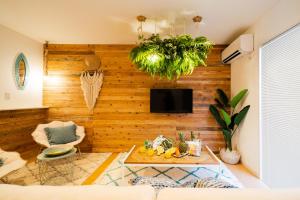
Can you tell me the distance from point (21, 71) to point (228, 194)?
14.3 feet

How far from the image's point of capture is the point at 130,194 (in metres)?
0.96

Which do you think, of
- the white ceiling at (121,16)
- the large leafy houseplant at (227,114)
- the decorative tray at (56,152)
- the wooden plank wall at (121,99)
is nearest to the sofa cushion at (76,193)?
the decorative tray at (56,152)

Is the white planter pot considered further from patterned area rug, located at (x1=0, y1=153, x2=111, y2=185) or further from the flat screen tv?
patterned area rug, located at (x1=0, y1=153, x2=111, y2=185)

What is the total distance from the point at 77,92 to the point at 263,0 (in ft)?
13.1

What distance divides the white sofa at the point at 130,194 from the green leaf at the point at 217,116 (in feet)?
9.72

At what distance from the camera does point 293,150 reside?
2.25m

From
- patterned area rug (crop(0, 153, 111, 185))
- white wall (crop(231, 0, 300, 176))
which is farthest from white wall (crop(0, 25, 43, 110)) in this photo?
white wall (crop(231, 0, 300, 176))

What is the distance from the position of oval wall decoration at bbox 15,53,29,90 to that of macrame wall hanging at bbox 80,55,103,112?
1121 millimetres

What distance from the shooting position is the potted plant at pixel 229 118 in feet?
11.5

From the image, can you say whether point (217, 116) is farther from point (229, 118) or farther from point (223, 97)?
point (223, 97)

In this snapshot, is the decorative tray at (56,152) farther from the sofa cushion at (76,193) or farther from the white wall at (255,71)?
the white wall at (255,71)

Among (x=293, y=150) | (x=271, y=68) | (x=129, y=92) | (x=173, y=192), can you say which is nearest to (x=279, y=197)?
(x=173, y=192)

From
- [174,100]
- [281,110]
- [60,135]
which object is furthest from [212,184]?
[60,135]

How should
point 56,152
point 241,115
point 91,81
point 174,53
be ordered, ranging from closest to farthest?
point 174,53
point 56,152
point 241,115
point 91,81
